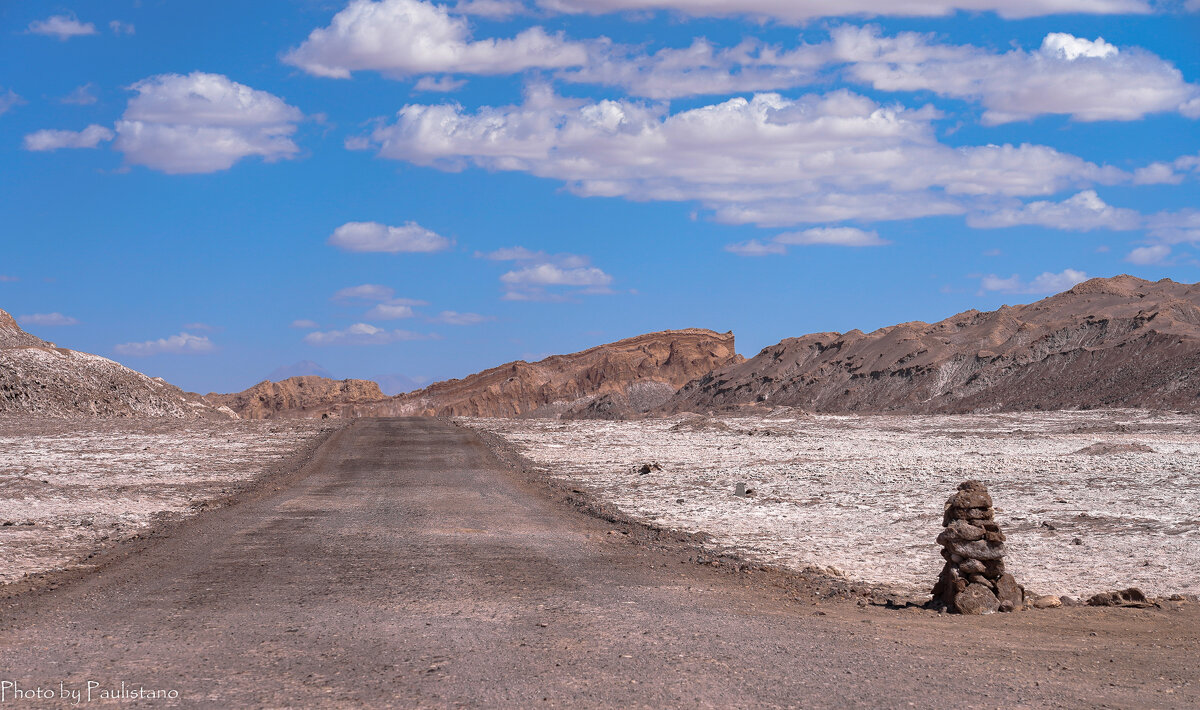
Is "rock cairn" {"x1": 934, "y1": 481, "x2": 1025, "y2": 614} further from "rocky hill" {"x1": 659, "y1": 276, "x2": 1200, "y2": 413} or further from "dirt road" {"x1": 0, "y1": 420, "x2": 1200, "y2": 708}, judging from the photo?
"rocky hill" {"x1": 659, "y1": 276, "x2": 1200, "y2": 413}

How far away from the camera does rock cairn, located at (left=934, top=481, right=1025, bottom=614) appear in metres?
8.85

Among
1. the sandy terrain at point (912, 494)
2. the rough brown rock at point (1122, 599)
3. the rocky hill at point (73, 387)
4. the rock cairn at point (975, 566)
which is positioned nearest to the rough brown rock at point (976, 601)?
the rock cairn at point (975, 566)

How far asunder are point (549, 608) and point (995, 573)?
4150mm

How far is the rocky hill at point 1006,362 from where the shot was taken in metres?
61.9

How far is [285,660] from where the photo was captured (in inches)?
274

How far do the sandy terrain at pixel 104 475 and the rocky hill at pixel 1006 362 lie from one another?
4485 centimetres

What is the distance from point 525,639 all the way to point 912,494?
12895 mm

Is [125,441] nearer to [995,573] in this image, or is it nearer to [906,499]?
[906,499]

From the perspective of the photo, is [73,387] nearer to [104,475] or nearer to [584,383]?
[104,475]

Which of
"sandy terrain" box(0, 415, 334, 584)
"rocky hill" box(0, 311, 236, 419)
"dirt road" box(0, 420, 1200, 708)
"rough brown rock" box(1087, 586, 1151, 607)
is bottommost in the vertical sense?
"dirt road" box(0, 420, 1200, 708)

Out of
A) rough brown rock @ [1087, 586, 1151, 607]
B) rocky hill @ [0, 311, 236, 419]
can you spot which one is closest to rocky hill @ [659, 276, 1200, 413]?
rocky hill @ [0, 311, 236, 419]

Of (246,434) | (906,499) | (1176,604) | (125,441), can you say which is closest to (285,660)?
(1176,604)

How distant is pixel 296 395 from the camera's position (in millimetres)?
109938

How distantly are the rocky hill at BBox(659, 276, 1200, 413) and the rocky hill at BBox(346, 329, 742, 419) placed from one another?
23.9 ft
